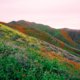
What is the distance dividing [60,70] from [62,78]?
9.63 feet

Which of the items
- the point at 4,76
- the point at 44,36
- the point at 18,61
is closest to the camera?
the point at 4,76

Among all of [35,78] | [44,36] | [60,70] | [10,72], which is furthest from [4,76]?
[44,36]

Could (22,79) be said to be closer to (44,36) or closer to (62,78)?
(62,78)

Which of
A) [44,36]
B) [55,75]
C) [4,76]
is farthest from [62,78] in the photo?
[44,36]

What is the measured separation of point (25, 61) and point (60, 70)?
5233 millimetres

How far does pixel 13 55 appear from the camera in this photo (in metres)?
30.5

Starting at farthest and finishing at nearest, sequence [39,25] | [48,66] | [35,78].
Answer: [39,25]
[48,66]
[35,78]

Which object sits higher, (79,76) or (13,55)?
(13,55)

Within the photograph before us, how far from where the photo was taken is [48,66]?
33.1 meters

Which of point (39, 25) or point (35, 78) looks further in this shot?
point (39, 25)

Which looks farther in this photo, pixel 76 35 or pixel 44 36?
pixel 76 35

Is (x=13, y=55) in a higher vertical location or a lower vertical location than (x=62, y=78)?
higher

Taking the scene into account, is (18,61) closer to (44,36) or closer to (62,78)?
(62,78)

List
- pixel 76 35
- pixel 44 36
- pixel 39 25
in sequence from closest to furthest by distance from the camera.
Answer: pixel 44 36, pixel 76 35, pixel 39 25
